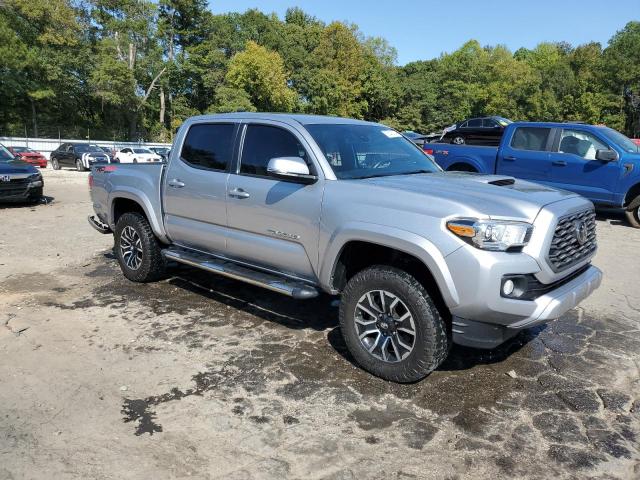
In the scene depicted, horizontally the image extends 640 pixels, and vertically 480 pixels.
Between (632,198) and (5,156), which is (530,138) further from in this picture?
(5,156)

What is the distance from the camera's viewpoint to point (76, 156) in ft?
92.2

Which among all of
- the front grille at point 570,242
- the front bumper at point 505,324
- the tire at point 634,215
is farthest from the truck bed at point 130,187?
the tire at point 634,215

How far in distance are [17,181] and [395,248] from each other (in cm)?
1120

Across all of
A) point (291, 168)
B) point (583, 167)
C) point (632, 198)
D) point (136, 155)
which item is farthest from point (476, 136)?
point (136, 155)

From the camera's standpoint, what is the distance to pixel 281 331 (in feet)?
15.4

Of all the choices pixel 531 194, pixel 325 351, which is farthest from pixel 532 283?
pixel 325 351

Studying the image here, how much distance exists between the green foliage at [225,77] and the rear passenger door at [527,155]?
3885 centimetres

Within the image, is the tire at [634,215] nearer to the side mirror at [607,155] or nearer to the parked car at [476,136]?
the side mirror at [607,155]

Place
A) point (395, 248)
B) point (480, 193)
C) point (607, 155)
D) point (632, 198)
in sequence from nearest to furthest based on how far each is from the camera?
point (395, 248) → point (480, 193) → point (607, 155) → point (632, 198)

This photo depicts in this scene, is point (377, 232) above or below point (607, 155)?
below

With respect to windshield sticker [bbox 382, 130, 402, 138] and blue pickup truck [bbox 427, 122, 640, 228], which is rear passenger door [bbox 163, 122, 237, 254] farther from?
blue pickup truck [bbox 427, 122, 640, 228]

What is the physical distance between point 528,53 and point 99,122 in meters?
76.0

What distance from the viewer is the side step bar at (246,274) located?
4.07 m

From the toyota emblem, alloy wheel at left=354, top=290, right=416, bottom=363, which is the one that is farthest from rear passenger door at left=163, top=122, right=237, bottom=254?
the toyota emblem
